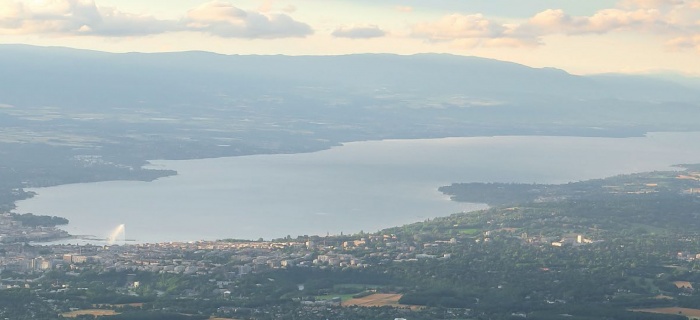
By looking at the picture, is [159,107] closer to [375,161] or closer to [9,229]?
[375,161]

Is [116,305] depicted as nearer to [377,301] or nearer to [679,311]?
[377,301]

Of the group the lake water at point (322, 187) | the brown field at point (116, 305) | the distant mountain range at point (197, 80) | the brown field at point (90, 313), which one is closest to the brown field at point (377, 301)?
the brown field at point (116, 305)

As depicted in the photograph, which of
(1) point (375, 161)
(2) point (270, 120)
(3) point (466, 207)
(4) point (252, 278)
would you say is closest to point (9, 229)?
(4) point (252, 278)

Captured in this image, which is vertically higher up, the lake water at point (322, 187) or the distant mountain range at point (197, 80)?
the distant mountain range at point (197, 80)

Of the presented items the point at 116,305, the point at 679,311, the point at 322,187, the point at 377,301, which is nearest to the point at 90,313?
the point at 116,305

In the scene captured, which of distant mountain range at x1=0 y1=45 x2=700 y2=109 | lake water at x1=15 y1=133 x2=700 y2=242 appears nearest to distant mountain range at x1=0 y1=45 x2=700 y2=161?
distant mountain range at x1=0 y1=45 x2=700 y2=109

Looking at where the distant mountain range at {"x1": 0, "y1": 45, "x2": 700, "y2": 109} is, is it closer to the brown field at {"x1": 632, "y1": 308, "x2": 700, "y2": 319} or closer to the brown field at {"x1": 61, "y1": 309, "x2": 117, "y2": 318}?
the brown field at {"x1": 61, "y1": 309, "x2": 117, "y2": 318}

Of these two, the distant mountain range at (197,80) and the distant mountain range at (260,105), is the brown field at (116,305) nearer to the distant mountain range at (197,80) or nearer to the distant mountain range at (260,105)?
the distant mountain range at (260,105)

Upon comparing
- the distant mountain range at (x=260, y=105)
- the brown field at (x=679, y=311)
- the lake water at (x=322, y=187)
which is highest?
the distant mountain range at (x=260, y=105)
